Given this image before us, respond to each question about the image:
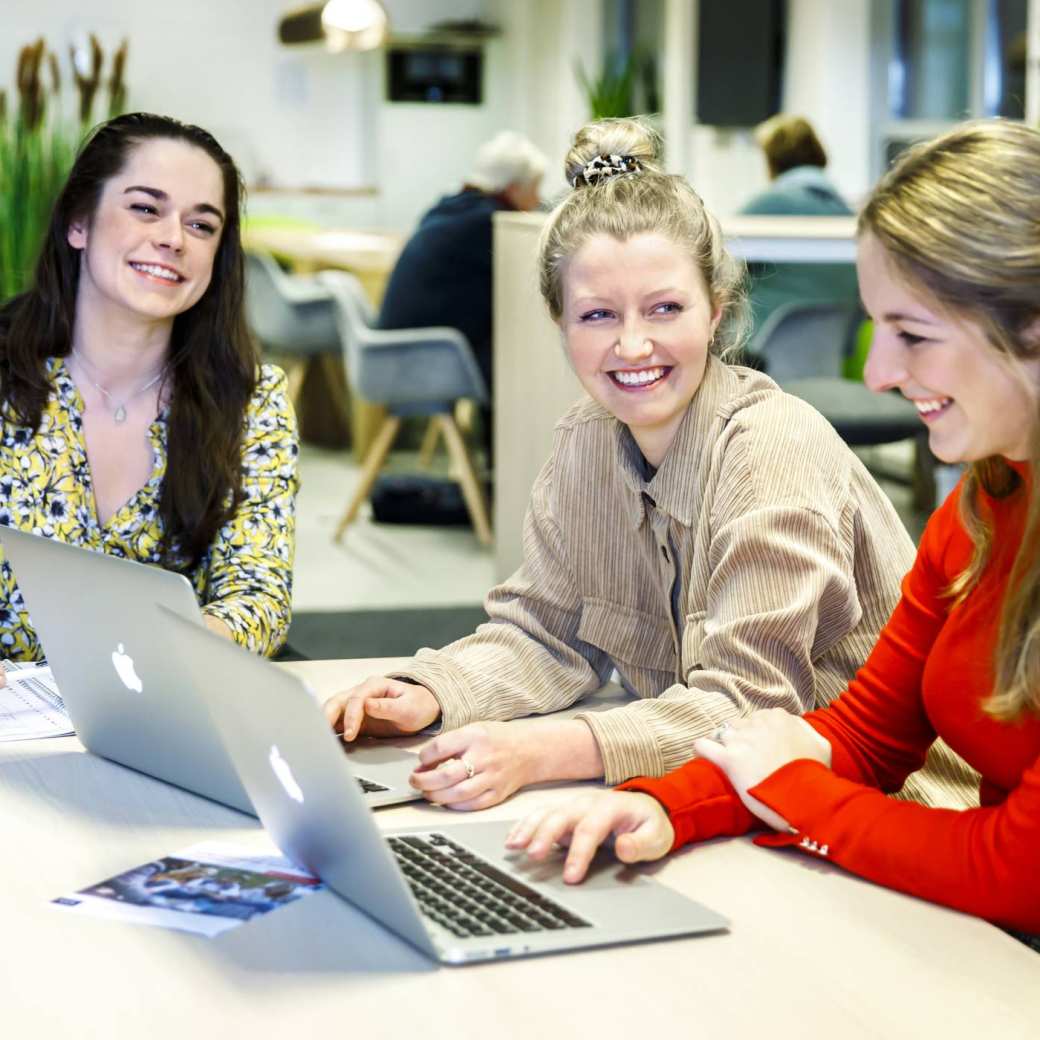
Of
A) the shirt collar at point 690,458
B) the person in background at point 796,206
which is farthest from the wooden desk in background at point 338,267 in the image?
the shirt collar at point 690,458

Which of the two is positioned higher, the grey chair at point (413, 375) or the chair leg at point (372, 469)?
the grey chair at point (413, 375)

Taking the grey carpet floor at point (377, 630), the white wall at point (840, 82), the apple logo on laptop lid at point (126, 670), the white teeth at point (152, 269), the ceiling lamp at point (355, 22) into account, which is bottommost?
the grey carpet floor at point (377, 630)

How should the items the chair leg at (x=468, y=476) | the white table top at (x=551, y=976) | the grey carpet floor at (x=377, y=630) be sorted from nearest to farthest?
1. the white table top at (x=551, y=976)
2. the grey carpet floor at (x=377, y=630)
3. the chair leg at (x=468, y=476)

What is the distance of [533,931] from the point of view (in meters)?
1.01

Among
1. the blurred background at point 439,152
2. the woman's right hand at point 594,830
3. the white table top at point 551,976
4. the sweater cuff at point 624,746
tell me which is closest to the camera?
the white table top at point 551,976

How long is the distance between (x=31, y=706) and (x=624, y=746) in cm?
65

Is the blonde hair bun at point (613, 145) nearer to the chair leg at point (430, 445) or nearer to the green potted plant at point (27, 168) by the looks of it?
the green potted plant at point (27, 168)

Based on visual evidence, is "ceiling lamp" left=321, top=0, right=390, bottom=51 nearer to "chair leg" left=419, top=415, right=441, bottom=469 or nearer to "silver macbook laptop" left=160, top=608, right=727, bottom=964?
"chair leg" left=419, top=415, right=441, bottom=469

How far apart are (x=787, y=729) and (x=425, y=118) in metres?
9.57

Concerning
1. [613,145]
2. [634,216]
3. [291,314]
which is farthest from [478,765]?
[291,314]

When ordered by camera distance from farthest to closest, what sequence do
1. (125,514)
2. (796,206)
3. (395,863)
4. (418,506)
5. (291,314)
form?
1. (291,314)
2. (418,506)
3. (796,206)
4. (125,514)
5. (395,863)

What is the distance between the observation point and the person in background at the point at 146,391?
6.73ft

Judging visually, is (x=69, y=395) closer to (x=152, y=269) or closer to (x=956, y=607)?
(x=152, y=269)

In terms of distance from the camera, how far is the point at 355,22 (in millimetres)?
7656
